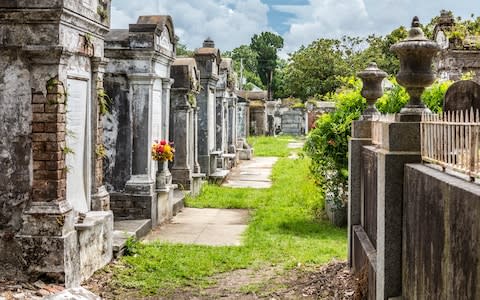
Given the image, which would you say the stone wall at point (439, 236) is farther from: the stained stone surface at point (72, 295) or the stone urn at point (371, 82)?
the stone urn at point (371, 82)

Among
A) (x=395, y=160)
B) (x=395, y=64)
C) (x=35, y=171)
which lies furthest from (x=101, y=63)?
(x=395, y=64)

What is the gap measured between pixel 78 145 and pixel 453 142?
4.43 meters

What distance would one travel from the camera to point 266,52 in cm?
7988

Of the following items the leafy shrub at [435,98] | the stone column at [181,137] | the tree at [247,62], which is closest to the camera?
the leafy shrub at [435,98]

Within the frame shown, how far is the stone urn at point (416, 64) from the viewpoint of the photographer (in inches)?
178

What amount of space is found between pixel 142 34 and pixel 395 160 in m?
6.16

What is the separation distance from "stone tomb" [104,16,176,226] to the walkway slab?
0.43 metres

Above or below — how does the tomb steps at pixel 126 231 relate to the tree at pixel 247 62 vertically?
below

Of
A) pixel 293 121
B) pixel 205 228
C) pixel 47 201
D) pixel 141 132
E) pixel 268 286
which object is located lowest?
pixel 268 286

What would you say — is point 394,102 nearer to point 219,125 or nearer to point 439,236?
point 439,236

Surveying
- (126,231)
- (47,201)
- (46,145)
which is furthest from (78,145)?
(126,231)

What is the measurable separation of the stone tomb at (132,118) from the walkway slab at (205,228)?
43 centimetres

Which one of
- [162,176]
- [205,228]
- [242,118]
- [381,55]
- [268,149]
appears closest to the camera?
[205,228]

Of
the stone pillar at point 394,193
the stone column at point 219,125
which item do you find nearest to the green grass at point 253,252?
the stone pillar at point 394,193
